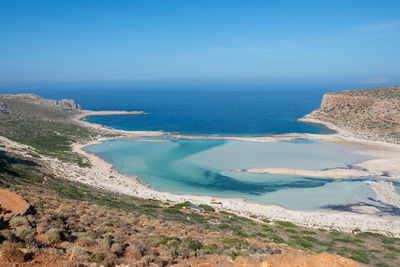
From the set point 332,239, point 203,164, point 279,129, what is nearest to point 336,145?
point 279,129

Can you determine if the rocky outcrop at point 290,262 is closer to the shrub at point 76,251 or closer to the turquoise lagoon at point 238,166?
the shrub at point 76,251

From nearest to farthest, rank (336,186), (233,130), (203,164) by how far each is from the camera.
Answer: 1. (336,186)
2. (203,164)
3. (233,130)

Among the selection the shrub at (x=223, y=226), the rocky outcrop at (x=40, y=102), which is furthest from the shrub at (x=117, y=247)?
the rocky outcrop at (x=40, y=102)

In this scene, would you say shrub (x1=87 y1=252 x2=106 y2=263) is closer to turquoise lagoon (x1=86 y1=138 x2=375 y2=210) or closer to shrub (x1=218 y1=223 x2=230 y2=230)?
shrub (x1=218 y1=223 x2=230 y2=230)

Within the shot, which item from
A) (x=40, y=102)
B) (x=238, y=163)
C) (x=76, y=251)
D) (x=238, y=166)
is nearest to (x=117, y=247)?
(x=76, y=251)

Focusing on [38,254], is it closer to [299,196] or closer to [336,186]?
[299,196]

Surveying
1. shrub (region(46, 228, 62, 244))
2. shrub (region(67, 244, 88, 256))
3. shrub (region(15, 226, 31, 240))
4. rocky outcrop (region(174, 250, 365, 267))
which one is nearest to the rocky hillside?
rocky outcrop (region(174, 250, 365, 267))
